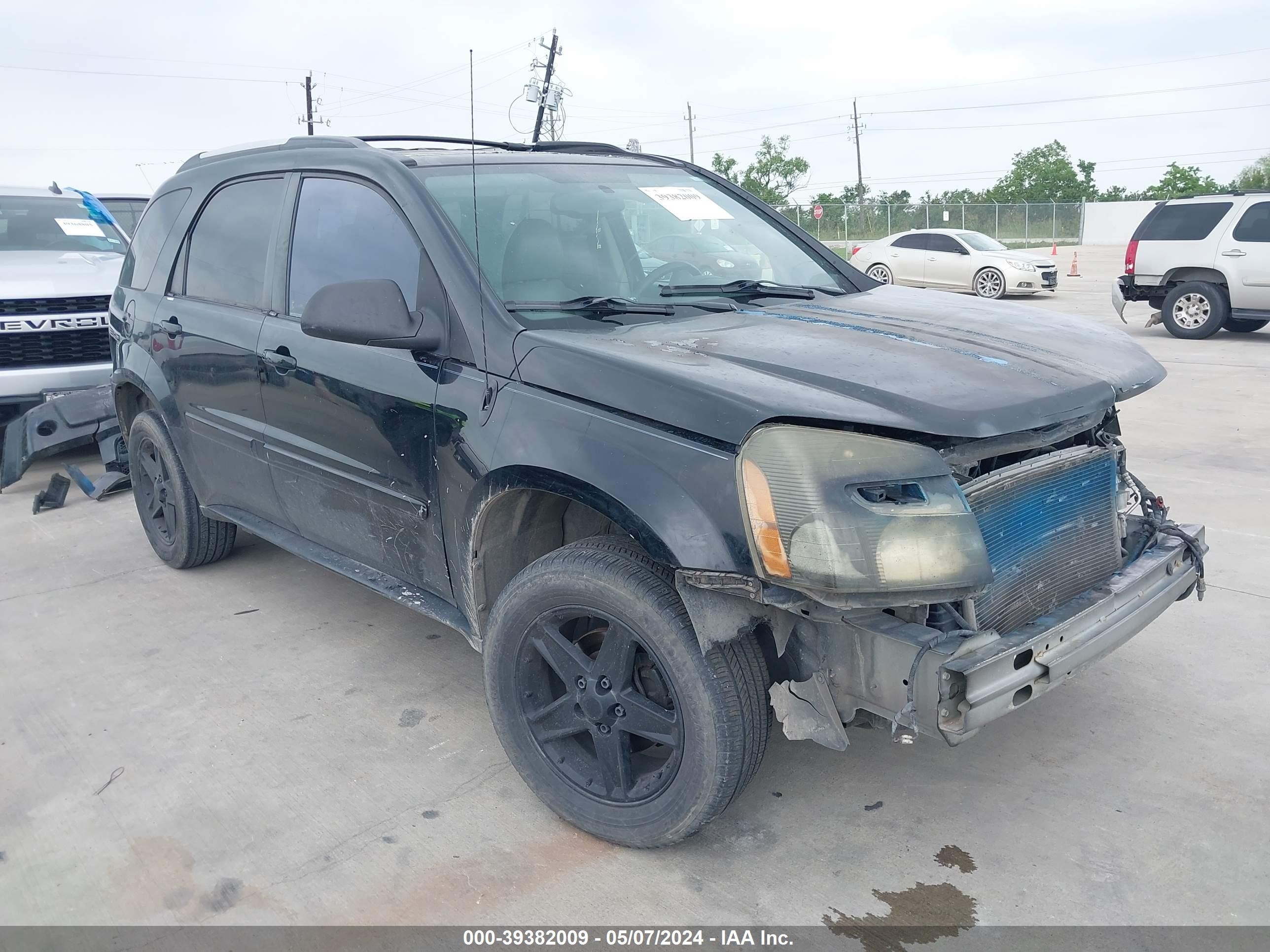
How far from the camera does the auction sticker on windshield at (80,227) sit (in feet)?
26.9

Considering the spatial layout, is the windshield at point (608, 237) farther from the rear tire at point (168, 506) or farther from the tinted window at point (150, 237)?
the rear tire at point (168, 506)

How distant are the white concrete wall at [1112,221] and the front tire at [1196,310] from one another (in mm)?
39082

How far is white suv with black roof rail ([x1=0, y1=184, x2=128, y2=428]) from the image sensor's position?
6.96 m

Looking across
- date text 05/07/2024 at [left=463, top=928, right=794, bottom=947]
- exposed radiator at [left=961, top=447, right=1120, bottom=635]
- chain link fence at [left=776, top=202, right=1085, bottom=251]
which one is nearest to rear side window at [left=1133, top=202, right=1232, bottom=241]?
exposed radiator at [left=961, top=447, right=1120, bottom=635]

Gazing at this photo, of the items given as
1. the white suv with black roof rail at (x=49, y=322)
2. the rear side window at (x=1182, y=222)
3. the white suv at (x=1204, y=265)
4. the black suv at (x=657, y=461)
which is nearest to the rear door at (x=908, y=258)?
the white suv at (x=1204, y=265)

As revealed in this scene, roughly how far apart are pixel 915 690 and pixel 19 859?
2.42 meters

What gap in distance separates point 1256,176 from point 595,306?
6527 centimetres

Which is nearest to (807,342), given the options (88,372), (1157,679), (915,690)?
(915,690)

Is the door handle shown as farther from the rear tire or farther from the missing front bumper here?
the missing front bumper

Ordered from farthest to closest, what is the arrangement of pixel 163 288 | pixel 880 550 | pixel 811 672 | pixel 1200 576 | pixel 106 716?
pixel 163 288, pixel 106 716, pixel 1200 576, pixel 811 672, pixel 880 550

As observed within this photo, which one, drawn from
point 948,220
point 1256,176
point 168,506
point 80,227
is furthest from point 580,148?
point 1256,176

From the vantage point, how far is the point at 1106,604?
2594mm

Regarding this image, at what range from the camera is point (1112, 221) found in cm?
4878

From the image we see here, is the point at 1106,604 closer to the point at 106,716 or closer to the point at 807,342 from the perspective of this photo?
the point at 807,342
